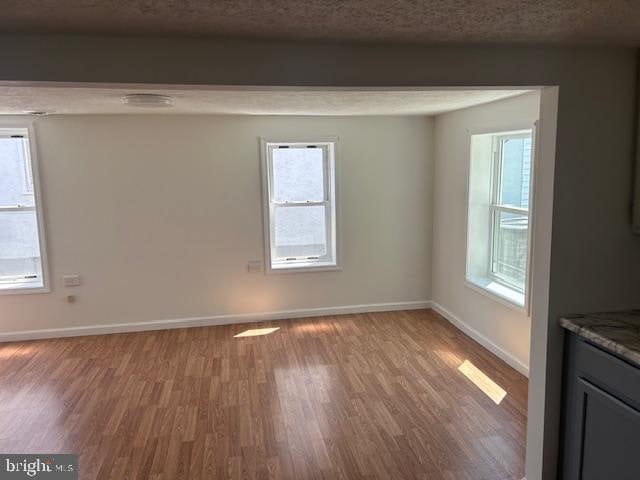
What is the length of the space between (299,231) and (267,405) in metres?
2.17

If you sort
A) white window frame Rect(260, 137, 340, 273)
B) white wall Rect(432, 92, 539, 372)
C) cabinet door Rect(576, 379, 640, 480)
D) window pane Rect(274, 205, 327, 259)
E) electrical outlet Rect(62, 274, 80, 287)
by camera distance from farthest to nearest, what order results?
window pane Rect(274, 205, 327, 259) < white window frame Rect(260, 137, 340, 273) < electrical outlet Rect(62, 274, 80, 287) < white wall Rect(432, 92, 539, 372) < cabinet door Rect(576, 379, 640, 480)

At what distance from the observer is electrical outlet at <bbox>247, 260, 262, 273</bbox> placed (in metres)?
4.74

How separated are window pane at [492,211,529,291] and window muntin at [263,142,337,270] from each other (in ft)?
5.48

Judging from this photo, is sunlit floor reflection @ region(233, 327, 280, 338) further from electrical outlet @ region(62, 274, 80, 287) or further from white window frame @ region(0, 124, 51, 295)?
white window frame @ region(0, 124, 51, 295)

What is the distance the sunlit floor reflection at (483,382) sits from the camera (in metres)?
3.21

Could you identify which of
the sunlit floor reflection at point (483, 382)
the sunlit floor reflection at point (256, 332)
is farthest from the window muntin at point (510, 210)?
the sunlit floor reflection at point (256, 332)

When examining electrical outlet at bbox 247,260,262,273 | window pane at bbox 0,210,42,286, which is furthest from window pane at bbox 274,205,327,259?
window pane at bbox 0,210,42,286

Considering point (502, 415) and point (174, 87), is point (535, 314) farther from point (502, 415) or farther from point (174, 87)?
point (174, 87)

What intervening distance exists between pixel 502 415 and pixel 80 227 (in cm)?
399

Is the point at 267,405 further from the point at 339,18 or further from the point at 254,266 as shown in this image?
the point at 339,18

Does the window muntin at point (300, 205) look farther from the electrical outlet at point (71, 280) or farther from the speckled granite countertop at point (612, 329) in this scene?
the speckled granite countertop at point (612, 329)

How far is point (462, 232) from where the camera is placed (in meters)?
4.37

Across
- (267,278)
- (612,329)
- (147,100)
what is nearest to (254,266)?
(267,278)

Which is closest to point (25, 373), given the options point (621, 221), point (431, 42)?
point (431, 42)
